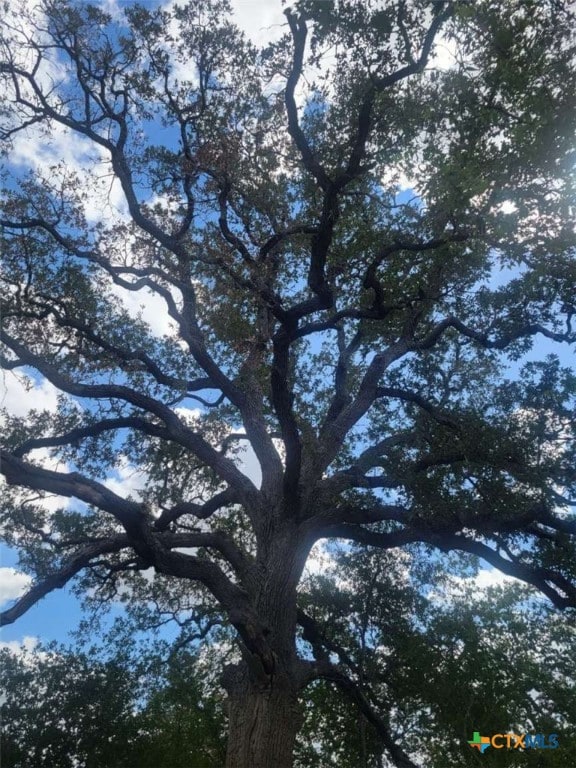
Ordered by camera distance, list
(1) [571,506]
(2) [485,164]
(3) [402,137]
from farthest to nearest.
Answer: (1) [571,506] → (3) [402,137] → (2) [485,164]

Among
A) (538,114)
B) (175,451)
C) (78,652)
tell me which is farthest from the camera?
(78,652)

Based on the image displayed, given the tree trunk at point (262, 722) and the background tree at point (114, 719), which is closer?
the tree trunk at point (262, 722)

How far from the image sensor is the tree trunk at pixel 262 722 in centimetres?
642

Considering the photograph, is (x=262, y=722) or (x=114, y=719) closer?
(x=262, y=722)

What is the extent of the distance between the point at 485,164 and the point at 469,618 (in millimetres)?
10512

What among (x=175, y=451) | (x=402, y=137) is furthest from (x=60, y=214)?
(x=402, y=137)

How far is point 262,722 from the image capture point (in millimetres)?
6578

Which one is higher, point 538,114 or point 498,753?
point 538,114

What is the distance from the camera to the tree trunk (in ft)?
21.1

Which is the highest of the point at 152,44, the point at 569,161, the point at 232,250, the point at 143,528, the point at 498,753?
the point at 152,44

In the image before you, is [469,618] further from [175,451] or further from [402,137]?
[402,137]

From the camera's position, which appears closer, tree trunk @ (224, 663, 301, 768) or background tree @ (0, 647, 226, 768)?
tree trunk @ (224, 663, 301, 768)

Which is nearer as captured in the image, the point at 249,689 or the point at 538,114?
the point at 538,114

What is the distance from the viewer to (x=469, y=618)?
1252 cm
